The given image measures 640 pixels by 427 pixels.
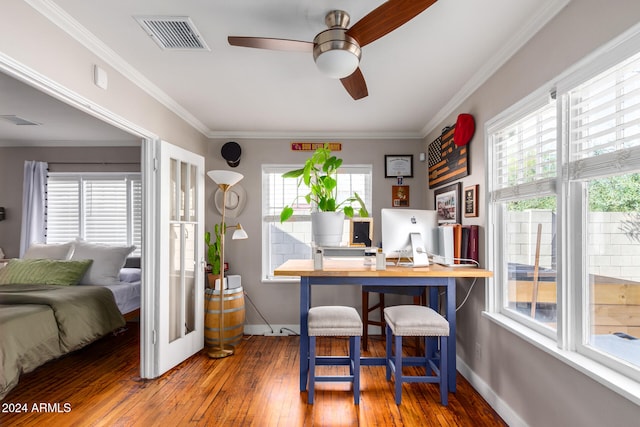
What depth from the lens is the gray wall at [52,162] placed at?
482 centimetres

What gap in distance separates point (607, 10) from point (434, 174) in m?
2.40

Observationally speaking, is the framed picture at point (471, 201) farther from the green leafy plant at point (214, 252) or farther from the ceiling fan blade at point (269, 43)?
the green leafy plant at point (214, 252)

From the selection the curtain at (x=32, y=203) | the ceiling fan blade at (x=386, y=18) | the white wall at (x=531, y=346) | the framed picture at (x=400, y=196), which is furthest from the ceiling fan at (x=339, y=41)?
the curtain at (x=32, y=203)

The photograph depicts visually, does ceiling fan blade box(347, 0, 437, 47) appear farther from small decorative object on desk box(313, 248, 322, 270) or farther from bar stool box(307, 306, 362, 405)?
bar stool box(307, 306, 362, 405)

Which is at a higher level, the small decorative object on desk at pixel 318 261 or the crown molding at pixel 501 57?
the crown molding at pixel 501 57

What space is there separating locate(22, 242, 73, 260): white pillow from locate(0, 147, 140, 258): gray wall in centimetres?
77

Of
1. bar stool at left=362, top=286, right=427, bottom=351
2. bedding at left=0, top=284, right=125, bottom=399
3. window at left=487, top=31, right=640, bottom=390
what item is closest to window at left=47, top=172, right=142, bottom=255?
bedding at left=0, top=284, right=125, bottom=399

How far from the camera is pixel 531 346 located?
2.05 metres

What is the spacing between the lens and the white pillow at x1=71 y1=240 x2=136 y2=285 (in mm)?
4090

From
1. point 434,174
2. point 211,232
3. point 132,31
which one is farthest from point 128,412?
point 434,174

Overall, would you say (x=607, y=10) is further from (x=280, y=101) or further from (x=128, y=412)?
(x=128, y=412)

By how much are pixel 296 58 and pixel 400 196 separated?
7.83ft

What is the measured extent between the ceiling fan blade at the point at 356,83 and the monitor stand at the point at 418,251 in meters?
1.18

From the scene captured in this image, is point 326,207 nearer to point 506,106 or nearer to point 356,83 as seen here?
point 356,83
